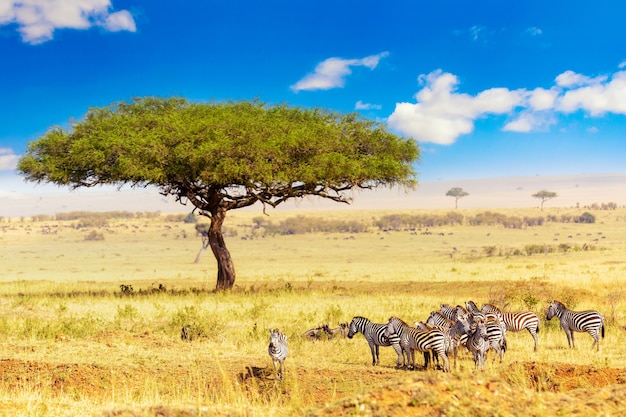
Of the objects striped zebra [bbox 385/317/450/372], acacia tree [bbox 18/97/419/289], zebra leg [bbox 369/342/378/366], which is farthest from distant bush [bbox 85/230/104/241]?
striped zebra [bbox 385/317/450/372]

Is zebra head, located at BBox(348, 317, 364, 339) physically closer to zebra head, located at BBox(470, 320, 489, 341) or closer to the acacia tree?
zebra head, located at BBox(470, 320, 489, 341)

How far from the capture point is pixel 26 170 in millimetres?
27672

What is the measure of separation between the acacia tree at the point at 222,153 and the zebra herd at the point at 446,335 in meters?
13.0

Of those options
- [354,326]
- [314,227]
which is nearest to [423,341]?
[354,326]

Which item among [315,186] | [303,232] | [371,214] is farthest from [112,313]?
[371,214]

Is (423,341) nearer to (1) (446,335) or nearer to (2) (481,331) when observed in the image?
(1) (446,335)

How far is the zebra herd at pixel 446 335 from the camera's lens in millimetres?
11570

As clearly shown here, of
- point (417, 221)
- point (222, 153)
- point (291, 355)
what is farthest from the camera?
point (417, 221)

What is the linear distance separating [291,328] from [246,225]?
99.9 metres

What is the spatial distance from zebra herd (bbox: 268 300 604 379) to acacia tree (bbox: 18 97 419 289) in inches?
511

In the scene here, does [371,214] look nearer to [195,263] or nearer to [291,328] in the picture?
[195,263]

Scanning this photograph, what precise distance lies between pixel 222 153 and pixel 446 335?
15774 millimetres

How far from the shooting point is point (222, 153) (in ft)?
84.2

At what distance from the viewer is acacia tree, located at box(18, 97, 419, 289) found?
2575 cm
